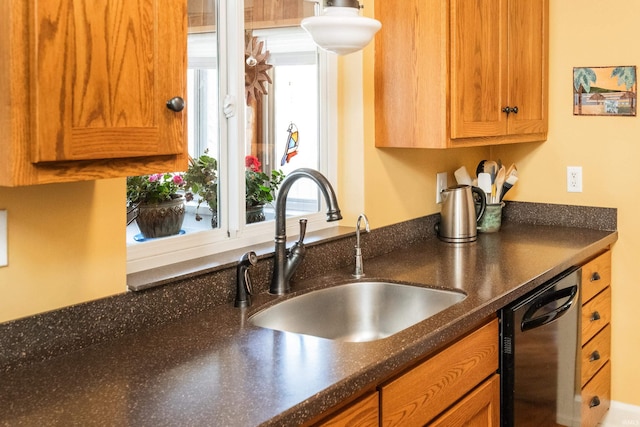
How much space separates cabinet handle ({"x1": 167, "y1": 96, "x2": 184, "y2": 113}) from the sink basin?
805 millimetres

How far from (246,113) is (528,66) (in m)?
1.36

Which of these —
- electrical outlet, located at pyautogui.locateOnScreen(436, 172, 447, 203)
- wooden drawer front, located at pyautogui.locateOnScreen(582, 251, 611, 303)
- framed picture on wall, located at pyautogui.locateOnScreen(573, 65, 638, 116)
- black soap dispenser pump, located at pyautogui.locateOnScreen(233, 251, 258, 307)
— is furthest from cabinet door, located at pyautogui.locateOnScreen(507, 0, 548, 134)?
black soap dispenser pump, located at pyautogui.locateOnScreen(233, 251, 258, 307)

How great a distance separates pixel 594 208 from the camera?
3115 millimetres

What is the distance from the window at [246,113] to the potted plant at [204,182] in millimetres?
12

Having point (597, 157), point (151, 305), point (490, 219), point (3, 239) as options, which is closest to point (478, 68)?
point (490, 219)

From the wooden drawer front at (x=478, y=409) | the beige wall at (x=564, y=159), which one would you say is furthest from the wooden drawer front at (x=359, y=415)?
the beige wall at (x=564, y=159)

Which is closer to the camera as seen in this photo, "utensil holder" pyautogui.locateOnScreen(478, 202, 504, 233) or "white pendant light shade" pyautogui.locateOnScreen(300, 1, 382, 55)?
"white pendant light shade" pyautogui.locateOnScreen(300, 1, 382, 55)

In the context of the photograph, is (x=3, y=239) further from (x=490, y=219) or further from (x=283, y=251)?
(x=490, y=219)

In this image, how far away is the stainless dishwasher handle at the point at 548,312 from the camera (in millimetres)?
2156

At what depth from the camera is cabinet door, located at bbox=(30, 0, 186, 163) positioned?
114 cm

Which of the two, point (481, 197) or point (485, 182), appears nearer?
point (481, 197)

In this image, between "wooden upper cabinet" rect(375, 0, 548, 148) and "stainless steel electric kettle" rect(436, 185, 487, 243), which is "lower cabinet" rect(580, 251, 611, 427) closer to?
"stainless steel electric kettle" rect(436, 185, 487, 243)

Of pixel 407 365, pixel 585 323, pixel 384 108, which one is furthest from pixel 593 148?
pixel 407 365

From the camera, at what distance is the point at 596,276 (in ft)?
9.32
